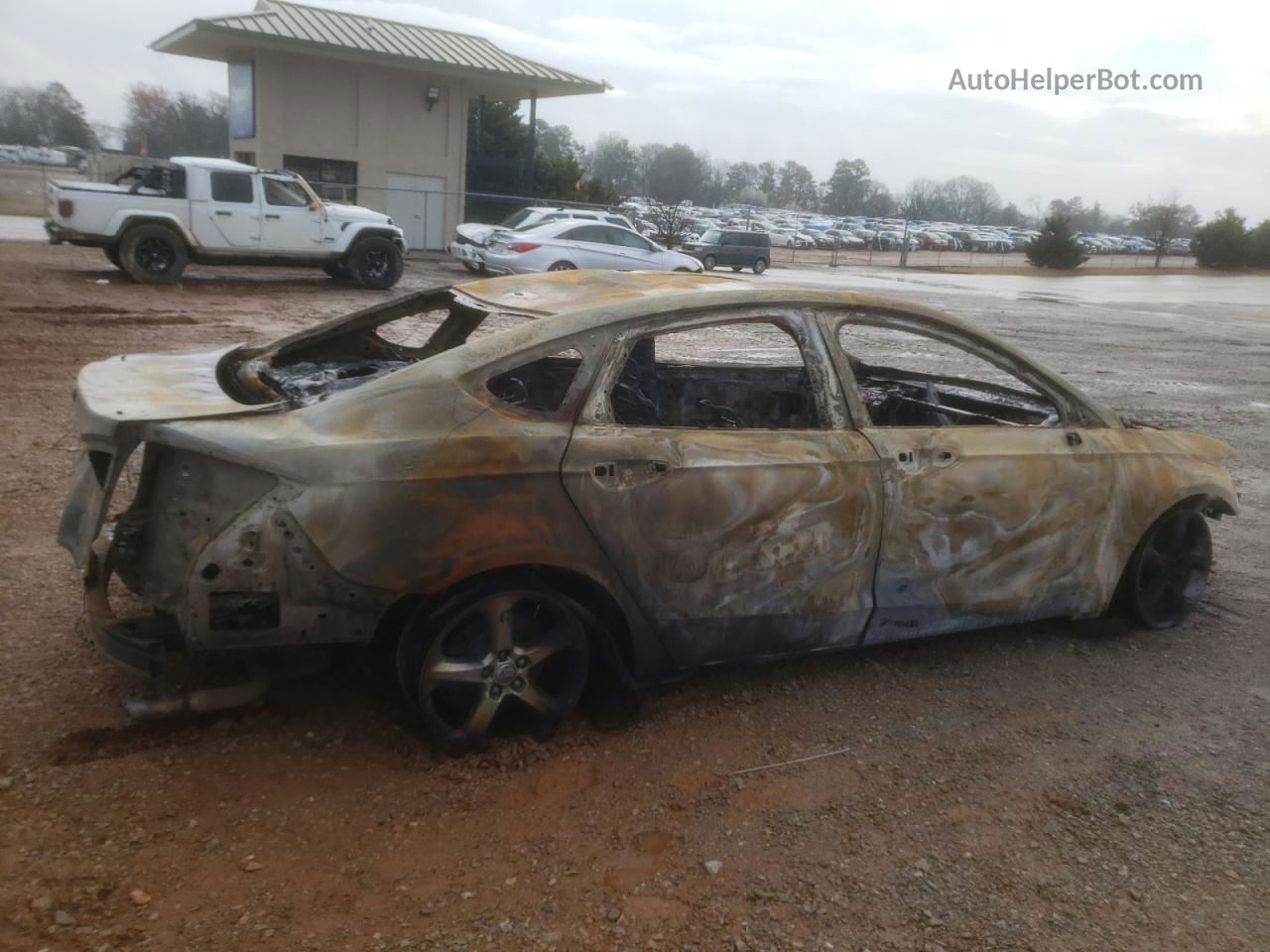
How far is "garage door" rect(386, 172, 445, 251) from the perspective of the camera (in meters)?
26.7

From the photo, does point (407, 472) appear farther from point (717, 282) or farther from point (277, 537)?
point (717, 282)

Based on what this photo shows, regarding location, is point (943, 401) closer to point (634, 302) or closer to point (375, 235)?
point (634, 302)

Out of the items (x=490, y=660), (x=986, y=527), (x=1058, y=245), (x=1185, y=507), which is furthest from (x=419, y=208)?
(x=1058, y=245)

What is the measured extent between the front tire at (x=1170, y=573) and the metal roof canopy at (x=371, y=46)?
78.1 ft

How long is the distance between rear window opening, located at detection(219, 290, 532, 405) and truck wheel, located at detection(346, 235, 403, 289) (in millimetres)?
13907

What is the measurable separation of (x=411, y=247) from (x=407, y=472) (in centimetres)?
2550

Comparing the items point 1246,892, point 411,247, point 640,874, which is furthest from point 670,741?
point 411,247

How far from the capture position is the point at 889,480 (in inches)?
145

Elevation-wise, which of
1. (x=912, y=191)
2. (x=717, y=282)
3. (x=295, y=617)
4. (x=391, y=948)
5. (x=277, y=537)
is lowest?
(x=391, y=948)

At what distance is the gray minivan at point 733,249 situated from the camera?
32469 mm

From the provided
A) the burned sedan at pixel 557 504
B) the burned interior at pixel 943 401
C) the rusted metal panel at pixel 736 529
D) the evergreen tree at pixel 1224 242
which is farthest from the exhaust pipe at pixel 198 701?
the evergreen tree at pixel 1224 242

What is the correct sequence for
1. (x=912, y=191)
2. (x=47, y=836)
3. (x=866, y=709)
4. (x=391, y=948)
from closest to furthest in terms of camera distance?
(x=391, y=948) → (x=47, y=836) → (x=866, y=709) → (x=912, y=191)

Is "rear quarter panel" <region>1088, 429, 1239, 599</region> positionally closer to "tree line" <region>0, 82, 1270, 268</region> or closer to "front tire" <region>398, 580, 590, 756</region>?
"front tire" <region>398, 580, 590, 756</region>

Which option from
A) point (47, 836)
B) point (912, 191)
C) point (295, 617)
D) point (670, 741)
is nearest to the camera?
point (47, 836)
